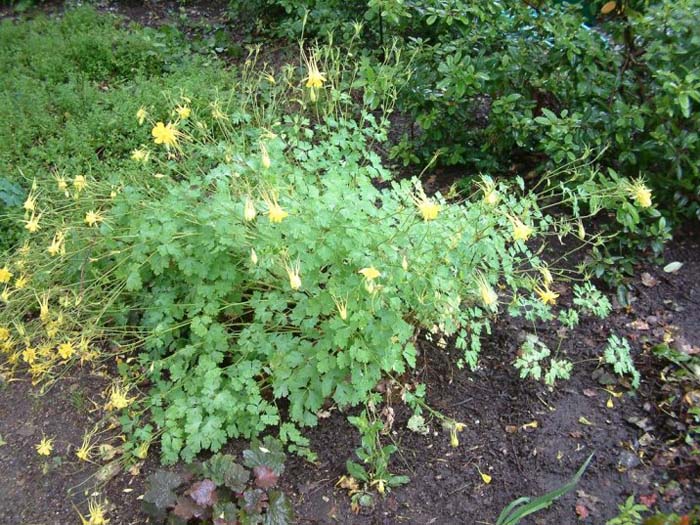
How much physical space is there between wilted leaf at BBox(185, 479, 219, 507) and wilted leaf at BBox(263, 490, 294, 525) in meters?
0.20

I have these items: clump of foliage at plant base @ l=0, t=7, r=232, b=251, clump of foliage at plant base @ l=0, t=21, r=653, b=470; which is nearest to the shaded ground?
clump of foliage at plant base @ l=0, t=21, r=653, b=470

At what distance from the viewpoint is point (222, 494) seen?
2482mm

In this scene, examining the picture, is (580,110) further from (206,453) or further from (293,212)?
(206,453)

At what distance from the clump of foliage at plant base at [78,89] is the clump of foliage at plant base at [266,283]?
538mm

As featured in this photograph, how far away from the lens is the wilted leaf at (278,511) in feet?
7.96

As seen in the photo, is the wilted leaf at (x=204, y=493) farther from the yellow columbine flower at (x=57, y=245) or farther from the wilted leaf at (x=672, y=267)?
the wilted leaf at (x=672, y=267)

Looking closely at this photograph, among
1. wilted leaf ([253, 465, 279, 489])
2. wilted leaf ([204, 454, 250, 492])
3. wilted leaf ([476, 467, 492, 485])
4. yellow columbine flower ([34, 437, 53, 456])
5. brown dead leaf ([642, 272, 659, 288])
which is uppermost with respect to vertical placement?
wilted leaf ([204, 454, 250, 492])

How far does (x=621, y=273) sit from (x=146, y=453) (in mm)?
2492

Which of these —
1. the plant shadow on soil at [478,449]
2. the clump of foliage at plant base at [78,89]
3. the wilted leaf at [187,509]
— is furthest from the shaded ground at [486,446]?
the clump of foliage at plant base at [78,89]

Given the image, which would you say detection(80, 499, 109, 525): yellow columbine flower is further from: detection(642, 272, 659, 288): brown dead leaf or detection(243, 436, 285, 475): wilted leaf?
detection(642, 272, 659, 288): brown dead leaf

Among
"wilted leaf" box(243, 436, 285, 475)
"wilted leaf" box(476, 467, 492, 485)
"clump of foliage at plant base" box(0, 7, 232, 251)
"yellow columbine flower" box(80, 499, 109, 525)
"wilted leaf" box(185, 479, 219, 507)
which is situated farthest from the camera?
"clump of foliage at plant base" box(0, 7, 232, 251)

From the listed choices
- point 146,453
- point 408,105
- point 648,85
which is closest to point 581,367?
point 648,85

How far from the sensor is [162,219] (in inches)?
103

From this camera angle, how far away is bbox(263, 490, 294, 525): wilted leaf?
243 centimetres
